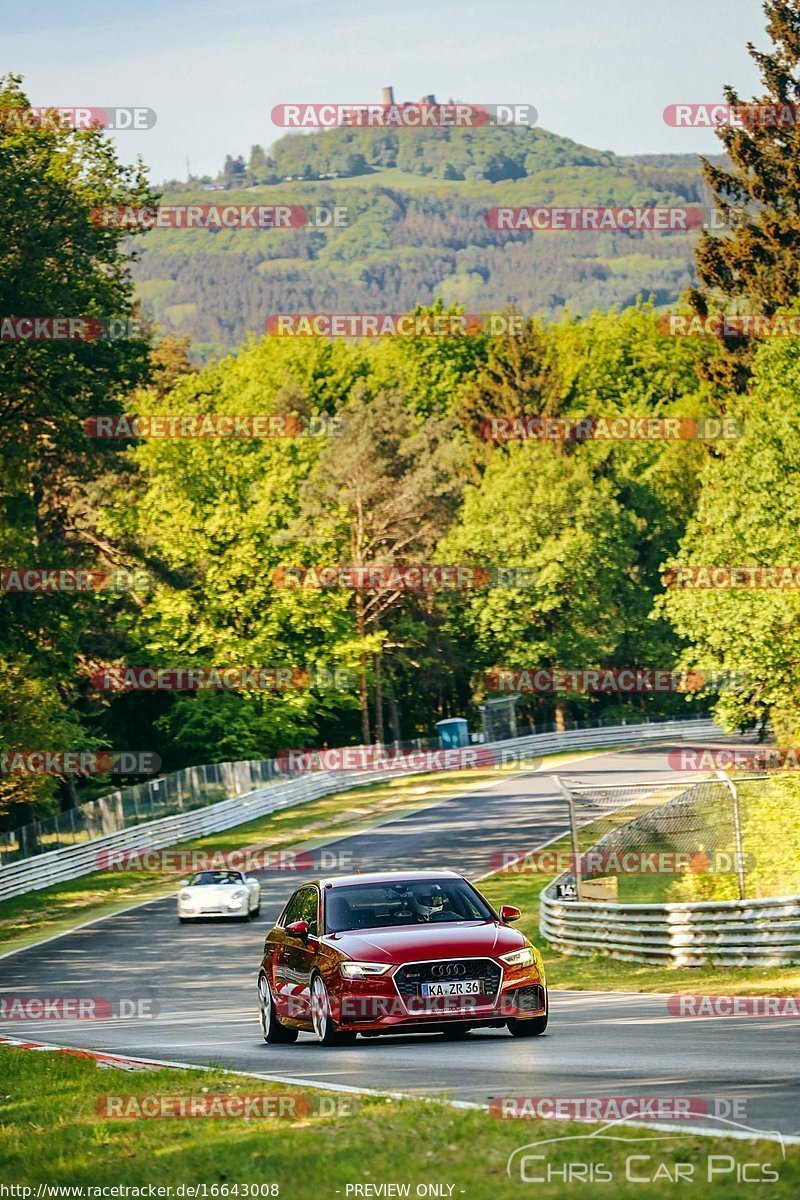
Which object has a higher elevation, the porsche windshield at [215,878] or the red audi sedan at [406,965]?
the red audi sedan at [406,965]

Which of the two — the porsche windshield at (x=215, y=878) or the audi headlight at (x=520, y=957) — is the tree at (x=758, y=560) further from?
the audi headlight at (x=520, y=957)

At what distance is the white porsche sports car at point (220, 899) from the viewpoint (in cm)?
3588

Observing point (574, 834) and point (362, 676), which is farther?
point (362, 676)

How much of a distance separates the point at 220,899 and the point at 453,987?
76.0ft

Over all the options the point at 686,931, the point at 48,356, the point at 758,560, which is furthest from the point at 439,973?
the point at 758,560

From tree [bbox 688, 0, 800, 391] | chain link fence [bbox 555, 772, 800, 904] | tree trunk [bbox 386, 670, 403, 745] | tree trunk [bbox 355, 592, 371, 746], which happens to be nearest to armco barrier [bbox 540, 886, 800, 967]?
chain link fence [bbox 555, 772, 800, 904]

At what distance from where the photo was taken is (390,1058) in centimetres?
1280

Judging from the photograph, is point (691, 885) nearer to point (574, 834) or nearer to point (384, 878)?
point (574, 834)

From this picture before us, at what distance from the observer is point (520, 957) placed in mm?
13531

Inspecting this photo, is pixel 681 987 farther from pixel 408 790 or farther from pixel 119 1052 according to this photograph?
pixel 408 790

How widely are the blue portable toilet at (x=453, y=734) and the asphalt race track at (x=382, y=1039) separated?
35.1m

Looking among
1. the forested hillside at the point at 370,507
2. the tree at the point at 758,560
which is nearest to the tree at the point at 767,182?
the forested hillside at the point at 370,507

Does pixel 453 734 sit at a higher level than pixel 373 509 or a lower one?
lower

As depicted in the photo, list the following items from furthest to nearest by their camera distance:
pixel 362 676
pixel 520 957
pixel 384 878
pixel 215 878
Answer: pixel 362 676 < pixel 215 878 < pixel 384 878 < pixel 520 957
